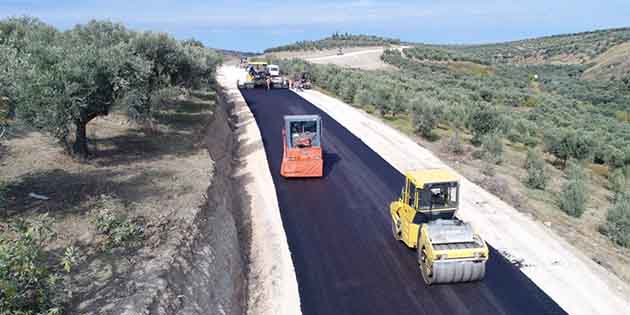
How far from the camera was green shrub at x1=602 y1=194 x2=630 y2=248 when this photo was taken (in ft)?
51.3

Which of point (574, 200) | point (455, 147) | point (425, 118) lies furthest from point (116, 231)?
point (425, 118)

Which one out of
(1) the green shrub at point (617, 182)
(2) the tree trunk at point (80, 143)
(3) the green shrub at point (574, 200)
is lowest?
(1) the green shrub at point (617, 182)

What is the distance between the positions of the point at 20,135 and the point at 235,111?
17.8 m

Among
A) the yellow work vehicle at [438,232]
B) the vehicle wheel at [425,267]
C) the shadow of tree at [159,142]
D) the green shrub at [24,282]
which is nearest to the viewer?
the green shrub at [24,282]

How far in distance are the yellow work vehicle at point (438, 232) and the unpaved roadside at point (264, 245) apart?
132 inches

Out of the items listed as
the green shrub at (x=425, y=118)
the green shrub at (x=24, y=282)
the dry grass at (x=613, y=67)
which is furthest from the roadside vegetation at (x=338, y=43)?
the green shrub at (x=24, y=282)

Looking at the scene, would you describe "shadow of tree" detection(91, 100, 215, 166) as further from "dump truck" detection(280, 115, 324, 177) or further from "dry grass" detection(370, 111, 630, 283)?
"dry grass" detection(370, 111, 630, 283)

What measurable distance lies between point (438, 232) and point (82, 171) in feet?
39.2

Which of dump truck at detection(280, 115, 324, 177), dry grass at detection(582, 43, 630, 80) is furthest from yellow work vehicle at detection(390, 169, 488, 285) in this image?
dry grass at detection(582, 43, 630, 80)

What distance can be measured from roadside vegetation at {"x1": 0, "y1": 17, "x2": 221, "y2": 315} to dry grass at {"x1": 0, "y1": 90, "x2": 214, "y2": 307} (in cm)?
4

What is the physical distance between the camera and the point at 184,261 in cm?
1013

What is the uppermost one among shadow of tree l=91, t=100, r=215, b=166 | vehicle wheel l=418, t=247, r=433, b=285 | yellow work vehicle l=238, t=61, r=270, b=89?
yellow work vehicle l=238, t=61, r=270, b=89

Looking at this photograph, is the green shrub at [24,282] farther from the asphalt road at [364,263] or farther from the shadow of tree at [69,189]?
the asphalt road at [364,263]

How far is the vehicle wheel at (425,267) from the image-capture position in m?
10.4
